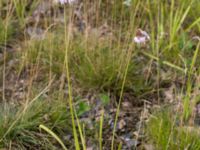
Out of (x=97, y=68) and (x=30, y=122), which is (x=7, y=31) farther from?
(x=30, y=122)

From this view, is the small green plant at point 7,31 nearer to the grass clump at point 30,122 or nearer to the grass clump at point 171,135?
the grass clump at point 30,122

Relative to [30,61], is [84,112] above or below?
below

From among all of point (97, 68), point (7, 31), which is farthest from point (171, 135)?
point (7, 31)

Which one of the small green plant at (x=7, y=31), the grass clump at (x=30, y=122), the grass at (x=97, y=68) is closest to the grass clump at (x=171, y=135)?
→ the grass at (x=97, y=68)

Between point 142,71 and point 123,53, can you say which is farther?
point 142,71

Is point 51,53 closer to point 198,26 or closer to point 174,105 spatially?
point 174,105

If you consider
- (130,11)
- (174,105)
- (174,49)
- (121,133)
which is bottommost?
(121,133)

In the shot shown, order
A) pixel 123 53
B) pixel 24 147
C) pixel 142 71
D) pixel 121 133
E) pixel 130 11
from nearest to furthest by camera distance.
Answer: pixel 24 147 < pixel 121 133 < pixel 123 53 < pixel 142 71 < pixel 130 11

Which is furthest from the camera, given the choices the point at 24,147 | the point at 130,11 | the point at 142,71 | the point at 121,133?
the point at 130,11

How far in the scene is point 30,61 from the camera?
2.67 meters

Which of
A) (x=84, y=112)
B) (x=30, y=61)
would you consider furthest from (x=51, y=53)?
(x=84, y=112)

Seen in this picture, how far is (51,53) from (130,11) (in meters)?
0.71

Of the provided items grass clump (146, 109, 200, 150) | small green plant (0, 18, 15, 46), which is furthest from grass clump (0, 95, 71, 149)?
small green plant (0, 18, 15, 46)

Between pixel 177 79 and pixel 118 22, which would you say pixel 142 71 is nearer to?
pixel 177 79
